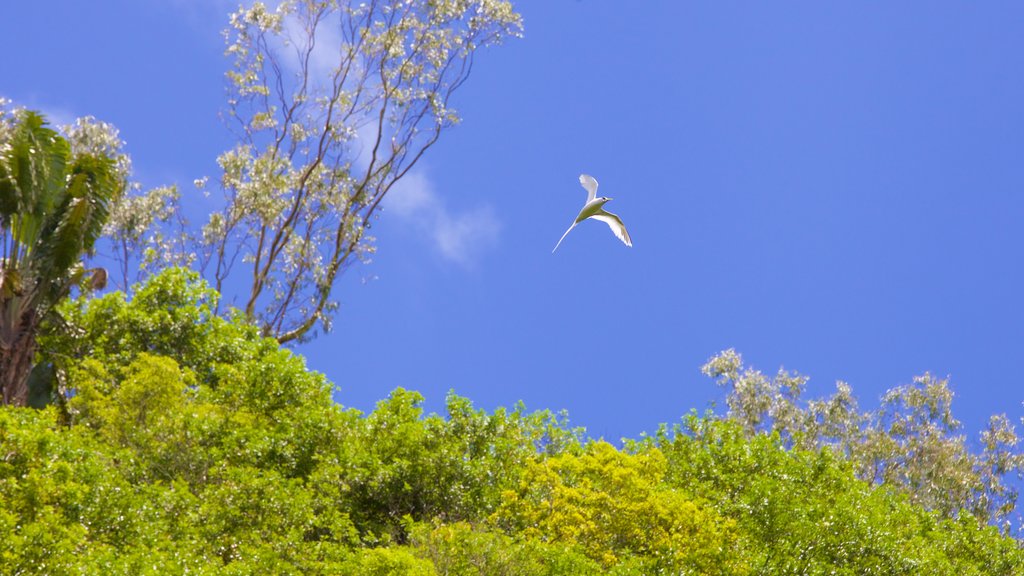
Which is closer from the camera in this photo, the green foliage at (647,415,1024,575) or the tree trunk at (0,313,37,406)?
Answer: the green foliage at (647,415,1024,575)

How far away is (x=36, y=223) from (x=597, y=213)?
12.3 meters

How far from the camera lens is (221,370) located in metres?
22.0

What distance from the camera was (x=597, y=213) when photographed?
14266 millimetres

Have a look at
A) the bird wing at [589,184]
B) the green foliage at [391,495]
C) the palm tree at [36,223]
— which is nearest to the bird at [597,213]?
the bird wing at [589,184]

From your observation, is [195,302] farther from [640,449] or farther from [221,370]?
[640,449]

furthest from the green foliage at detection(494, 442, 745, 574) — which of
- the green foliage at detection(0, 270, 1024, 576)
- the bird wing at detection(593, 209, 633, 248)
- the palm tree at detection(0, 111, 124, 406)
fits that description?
the palm tree at detection(0, 111, 124, 406)

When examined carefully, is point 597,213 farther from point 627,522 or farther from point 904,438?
point 904,438

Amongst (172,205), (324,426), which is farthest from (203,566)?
(172,205)

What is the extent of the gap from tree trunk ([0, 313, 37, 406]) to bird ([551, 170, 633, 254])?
41.6ft

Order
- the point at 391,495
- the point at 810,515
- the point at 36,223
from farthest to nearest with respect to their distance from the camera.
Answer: the point at 36,223
the point at 391,495
the point at 810,515

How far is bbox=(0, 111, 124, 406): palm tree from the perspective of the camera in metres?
21.1

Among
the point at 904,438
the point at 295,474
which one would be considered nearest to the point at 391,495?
the point at 295,474

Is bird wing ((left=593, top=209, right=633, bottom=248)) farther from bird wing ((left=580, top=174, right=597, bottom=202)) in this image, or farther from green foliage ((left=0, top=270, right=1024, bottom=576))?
green foliage ((left=0, top=270, right=1024, bottom=576))

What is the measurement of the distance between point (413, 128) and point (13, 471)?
23962 millimetres
